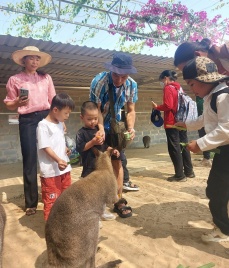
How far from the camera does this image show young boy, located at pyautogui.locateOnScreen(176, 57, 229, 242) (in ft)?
7.55

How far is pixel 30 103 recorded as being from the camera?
3555mm

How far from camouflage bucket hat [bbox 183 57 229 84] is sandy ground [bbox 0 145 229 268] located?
1.63 metres

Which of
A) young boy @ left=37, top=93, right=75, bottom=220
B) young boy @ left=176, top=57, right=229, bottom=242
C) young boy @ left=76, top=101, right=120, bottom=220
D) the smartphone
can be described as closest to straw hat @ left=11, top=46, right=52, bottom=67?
the smartphone

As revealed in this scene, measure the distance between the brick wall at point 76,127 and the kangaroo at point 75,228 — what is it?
7037 millimetres

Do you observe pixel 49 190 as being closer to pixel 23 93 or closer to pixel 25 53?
pixel 23 93

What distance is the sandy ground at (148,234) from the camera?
2416 mm

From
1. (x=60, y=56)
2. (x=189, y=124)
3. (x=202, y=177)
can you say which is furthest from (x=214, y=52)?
(x=60, y=56)

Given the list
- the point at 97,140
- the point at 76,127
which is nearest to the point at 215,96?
the point at 97,140

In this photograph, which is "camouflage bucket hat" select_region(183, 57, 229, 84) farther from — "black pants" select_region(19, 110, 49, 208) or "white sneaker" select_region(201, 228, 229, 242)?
"black pants" select_region(19, 110, 49, 208)

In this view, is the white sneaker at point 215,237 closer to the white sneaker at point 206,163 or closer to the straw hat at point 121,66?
the straw hat at point 121,66

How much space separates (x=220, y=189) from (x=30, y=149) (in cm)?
248

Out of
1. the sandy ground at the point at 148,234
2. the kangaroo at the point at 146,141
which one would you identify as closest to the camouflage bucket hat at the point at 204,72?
the sandy ground at the point at 148,234

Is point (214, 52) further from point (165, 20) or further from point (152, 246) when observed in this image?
point (165, 20)

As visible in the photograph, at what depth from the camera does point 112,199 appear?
2.39m
